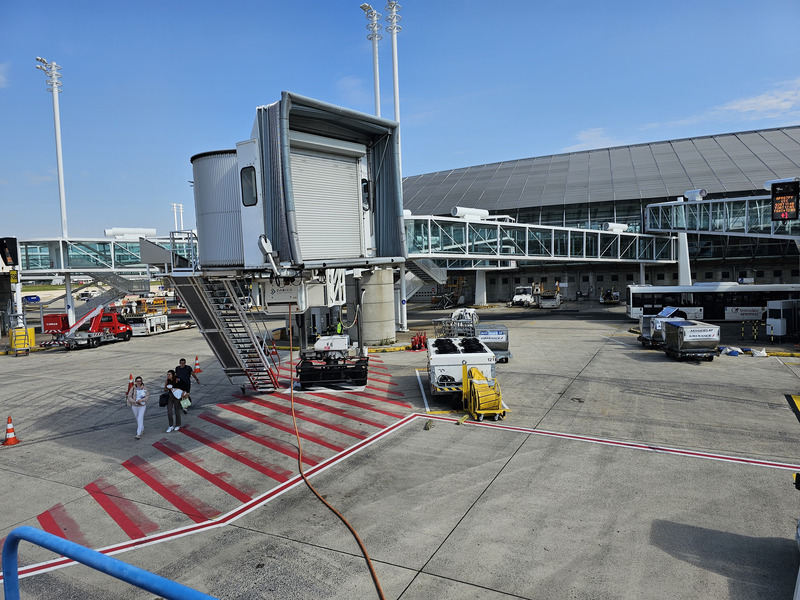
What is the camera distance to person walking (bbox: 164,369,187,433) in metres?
14.8

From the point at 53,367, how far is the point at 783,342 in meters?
41.1

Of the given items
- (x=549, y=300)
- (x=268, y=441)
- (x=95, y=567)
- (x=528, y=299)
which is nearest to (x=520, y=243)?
(x=549, y=300)

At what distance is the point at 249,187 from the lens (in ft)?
35.9

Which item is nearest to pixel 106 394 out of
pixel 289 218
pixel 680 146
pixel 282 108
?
pixel 289 218

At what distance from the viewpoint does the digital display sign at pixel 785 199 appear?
1075 inches

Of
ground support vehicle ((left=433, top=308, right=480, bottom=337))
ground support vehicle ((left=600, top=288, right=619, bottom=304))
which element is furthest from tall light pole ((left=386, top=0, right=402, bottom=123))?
ground support vehicle ((left=600, top=288, right=619, bottom=304))

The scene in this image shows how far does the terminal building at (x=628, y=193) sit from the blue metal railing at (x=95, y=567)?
49565mm

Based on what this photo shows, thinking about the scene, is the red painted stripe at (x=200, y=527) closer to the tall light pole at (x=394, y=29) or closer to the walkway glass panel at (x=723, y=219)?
the tall light pole at (x=394, y=29)

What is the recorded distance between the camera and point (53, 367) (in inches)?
1052

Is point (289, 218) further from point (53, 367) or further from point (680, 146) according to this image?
point (680, 146)

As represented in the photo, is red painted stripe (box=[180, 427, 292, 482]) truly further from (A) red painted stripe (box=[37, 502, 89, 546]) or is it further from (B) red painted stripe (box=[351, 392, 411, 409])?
(B) red painted stripe (box=[351, 392, 411, 409])

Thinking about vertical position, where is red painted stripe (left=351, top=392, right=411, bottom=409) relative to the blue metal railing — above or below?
below

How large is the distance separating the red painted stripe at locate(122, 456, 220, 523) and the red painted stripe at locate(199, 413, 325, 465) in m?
2.68

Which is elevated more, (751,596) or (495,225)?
(495,225)
